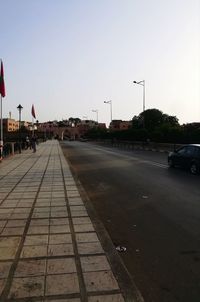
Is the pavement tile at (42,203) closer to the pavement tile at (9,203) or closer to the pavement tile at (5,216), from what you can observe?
the pavement tile at (9,203)

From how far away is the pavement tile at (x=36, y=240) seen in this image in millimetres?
6414

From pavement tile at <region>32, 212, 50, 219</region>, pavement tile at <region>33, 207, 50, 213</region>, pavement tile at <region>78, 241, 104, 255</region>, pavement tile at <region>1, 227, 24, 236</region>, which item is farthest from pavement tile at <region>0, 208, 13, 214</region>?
pavement tile at <region>78, 241, 104, 255</region>

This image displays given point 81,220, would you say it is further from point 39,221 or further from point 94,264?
point 94,264

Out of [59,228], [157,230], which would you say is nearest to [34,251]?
[59,228]

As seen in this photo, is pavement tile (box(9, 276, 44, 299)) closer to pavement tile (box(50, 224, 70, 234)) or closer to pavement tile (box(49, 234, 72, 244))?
pavement tile (box(49, 234, 72, 244))

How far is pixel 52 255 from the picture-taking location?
19.0 feet

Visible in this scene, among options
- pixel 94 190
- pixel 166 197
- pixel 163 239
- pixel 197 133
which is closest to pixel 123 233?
pixel 163 239

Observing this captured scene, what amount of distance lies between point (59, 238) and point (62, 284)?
2.04 m

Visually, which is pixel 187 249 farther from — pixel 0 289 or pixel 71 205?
pixel 71 205

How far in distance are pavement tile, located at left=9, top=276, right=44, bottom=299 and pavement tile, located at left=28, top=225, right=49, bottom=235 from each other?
224cm

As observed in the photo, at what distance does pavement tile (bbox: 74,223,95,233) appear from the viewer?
23.8 ft

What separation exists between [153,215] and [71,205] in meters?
1.98

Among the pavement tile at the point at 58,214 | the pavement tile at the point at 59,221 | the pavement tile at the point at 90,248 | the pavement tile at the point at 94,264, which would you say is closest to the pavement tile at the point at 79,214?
the pavement tile at the point at 58,214

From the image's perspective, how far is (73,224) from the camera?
25.3 feet
